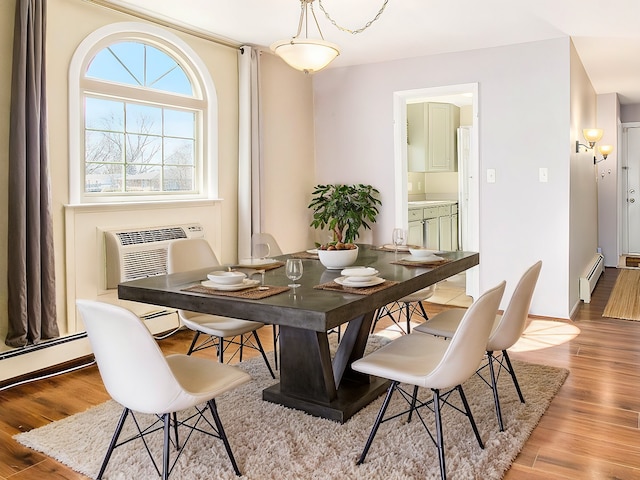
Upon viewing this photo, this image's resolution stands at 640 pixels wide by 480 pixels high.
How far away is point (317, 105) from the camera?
5883mm

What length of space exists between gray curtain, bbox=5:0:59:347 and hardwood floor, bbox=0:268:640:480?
0.43 meters

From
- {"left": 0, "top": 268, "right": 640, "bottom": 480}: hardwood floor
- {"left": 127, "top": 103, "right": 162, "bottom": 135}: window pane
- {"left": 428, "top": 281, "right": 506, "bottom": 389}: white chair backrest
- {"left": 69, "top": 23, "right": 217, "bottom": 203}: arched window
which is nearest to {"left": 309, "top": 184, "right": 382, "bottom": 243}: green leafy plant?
{"left": 69, "top": 23, "right": 217, "bottom": 203}: arched window

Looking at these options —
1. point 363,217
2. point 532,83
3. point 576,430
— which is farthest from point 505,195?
point 576,430

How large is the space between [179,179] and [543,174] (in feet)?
9.80

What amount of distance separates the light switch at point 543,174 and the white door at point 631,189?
473cm

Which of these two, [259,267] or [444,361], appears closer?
[444,361]

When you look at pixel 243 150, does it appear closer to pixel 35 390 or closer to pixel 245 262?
pixel 245 262

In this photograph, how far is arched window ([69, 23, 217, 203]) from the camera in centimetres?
382

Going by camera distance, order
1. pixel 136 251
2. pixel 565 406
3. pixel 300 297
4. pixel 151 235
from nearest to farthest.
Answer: pixel 300 297 → pixel 565 406 → pixel 136 251 → pixel 151 235

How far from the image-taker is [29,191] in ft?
10.8

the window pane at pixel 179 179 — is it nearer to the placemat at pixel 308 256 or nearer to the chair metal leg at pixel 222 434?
the placemat at pixel 308 256

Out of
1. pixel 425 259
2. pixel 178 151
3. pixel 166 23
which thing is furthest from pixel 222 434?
pixel 166 23

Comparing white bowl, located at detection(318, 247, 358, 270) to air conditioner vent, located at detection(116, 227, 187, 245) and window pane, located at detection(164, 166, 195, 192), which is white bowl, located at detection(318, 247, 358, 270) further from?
window pane, located at detection(164, 166, 195, 192)

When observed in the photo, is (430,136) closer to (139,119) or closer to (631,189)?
(631,189)
